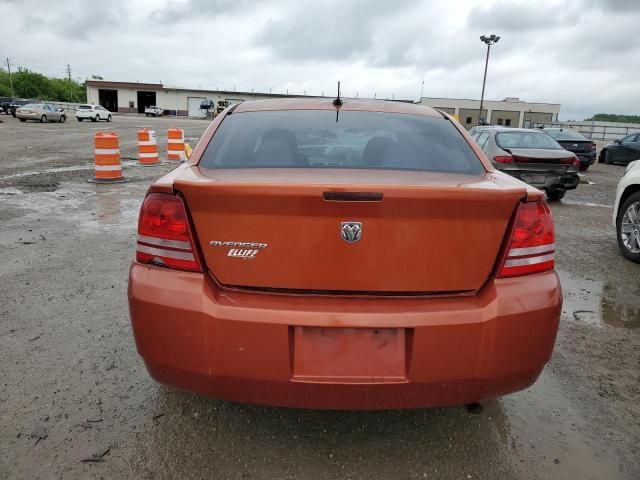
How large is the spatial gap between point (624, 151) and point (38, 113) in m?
37.6

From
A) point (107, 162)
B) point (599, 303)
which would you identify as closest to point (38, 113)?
point (107, 162)

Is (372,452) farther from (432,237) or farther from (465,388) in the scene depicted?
(432,237)

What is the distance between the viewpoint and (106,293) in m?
4.30

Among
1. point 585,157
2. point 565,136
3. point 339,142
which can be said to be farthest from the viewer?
point 565,136

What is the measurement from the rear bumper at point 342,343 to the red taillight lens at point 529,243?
75mm

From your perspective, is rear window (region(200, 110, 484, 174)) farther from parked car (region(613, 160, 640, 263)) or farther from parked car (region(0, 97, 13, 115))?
parked car (region(0, 97, 13, 115))

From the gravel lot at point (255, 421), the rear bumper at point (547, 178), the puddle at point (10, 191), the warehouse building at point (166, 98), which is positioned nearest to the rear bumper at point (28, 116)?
the puddle at point (10, 191)

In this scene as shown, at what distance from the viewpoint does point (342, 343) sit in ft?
6.47

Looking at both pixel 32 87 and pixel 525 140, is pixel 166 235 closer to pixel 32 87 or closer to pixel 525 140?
pixel 525 140

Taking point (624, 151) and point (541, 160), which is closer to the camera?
point (541, 160)

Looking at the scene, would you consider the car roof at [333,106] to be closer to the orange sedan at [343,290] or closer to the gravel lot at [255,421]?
the orange sedan at [343,290]

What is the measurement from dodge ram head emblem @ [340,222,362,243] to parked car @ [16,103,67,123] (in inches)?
1638

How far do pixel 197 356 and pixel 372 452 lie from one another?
986mm

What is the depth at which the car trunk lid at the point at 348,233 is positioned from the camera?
1.97 m
